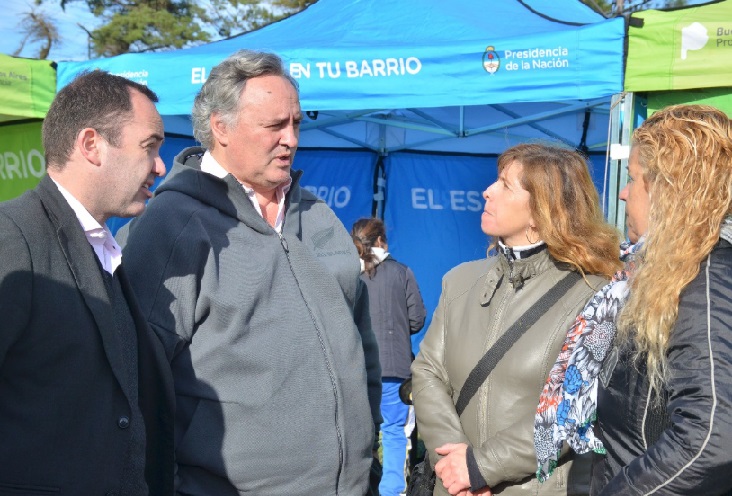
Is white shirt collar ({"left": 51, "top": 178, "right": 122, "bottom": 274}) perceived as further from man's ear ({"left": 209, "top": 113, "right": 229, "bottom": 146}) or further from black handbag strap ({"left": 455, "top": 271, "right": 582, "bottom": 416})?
black handbag strap ({"left": 455, "top": 271, "right": 582, "bottom": 416})

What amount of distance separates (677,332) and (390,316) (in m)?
4.28

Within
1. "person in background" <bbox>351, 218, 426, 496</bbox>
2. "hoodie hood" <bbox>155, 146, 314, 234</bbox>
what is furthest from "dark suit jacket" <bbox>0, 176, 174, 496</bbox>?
"person in background" <bbox>351, 218, 426, 496</bbox>

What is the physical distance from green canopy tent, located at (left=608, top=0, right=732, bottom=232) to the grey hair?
249 centimetres

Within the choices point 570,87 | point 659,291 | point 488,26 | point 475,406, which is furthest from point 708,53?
point 659,291

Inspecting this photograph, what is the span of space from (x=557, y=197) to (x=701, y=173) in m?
0.84

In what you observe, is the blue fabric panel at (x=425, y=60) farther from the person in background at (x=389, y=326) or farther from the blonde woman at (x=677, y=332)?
the blonde woman at (x=677, y=332)

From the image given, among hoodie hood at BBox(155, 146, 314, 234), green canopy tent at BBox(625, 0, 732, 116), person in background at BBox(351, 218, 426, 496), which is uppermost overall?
green canopy tent at BBox(625, 0, 732, 116)

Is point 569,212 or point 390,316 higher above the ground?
point 569,212

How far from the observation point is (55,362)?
1558mm

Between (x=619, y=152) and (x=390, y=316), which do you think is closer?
(x=619, y=152)

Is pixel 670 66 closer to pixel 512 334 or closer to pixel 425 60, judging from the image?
pixel 425 60

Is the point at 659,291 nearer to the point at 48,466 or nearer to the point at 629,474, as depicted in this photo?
the point at 629,474

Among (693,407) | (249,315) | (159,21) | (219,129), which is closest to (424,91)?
(219,129)

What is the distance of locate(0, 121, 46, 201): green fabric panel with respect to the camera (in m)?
6.93
